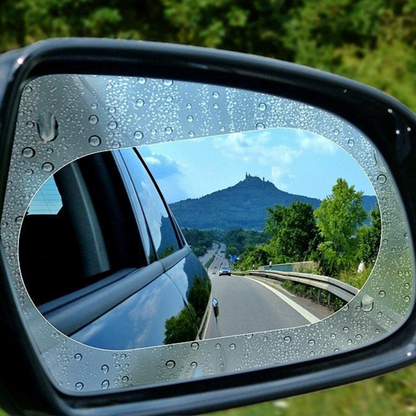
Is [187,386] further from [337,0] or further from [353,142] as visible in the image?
[337,0]

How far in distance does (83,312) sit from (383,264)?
694 millimetres

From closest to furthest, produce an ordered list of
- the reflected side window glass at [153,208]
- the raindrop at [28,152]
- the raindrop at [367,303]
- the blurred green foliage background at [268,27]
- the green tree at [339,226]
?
the raindrop at [28,152]
the reflected side window glass at [153,208]
the green tree at [339,226]
the raindrop at [367,303]
the blurred green foliage background at [268,27]

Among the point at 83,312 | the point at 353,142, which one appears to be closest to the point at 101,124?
the point at 83,312

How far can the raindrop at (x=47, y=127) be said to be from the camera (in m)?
1.18

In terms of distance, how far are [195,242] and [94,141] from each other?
249 millimetres

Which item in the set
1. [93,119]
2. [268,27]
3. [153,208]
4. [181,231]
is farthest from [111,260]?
[268,27]

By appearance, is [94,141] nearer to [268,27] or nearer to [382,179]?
[382,179]

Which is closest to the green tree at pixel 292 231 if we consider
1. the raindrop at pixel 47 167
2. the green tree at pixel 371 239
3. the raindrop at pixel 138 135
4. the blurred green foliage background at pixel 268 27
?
the green tree at pixel 371 239

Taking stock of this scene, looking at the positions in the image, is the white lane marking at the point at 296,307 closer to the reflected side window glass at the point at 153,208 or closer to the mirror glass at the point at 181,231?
the mirror glass at the point at 181,231

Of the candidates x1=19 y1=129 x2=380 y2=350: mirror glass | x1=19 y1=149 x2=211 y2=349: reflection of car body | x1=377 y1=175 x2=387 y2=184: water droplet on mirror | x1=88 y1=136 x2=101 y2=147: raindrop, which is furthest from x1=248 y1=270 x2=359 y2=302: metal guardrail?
x1=88 y1=136 x2=101 y2=147: raindrop

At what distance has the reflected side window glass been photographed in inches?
54.7

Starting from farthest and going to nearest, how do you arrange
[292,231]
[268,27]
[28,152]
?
[268,27], [292,231], [28,152]

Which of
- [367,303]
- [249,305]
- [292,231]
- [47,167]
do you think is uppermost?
[47,167]

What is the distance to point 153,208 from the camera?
1.49 metres
